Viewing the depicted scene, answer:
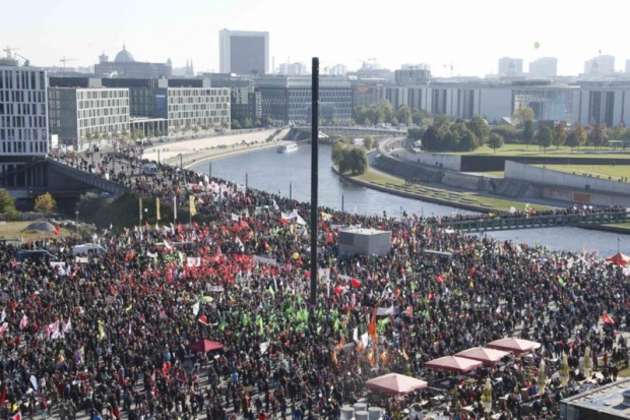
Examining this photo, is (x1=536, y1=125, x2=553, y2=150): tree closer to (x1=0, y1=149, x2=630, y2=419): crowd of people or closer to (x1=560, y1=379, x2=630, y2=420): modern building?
(x1=0, y1=149, x2=630, y2=419): crowd of people

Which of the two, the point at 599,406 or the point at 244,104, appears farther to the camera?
the point at 244,104

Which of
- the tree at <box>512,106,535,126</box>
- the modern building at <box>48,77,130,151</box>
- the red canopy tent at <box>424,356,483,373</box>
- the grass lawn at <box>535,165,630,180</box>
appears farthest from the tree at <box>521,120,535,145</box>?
the red canopy tent at <box>424,356,483,373</box>

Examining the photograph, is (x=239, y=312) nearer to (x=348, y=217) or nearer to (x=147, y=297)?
(x=147, y=297)

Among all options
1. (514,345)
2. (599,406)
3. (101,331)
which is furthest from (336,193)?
(599,406)

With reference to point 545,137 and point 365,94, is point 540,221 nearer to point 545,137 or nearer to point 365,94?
point 545,137

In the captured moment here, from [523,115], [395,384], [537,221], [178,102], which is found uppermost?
[178,102]

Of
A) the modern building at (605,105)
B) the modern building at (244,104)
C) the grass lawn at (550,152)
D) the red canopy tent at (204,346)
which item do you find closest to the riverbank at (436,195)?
the grass lawn at (550,152)
